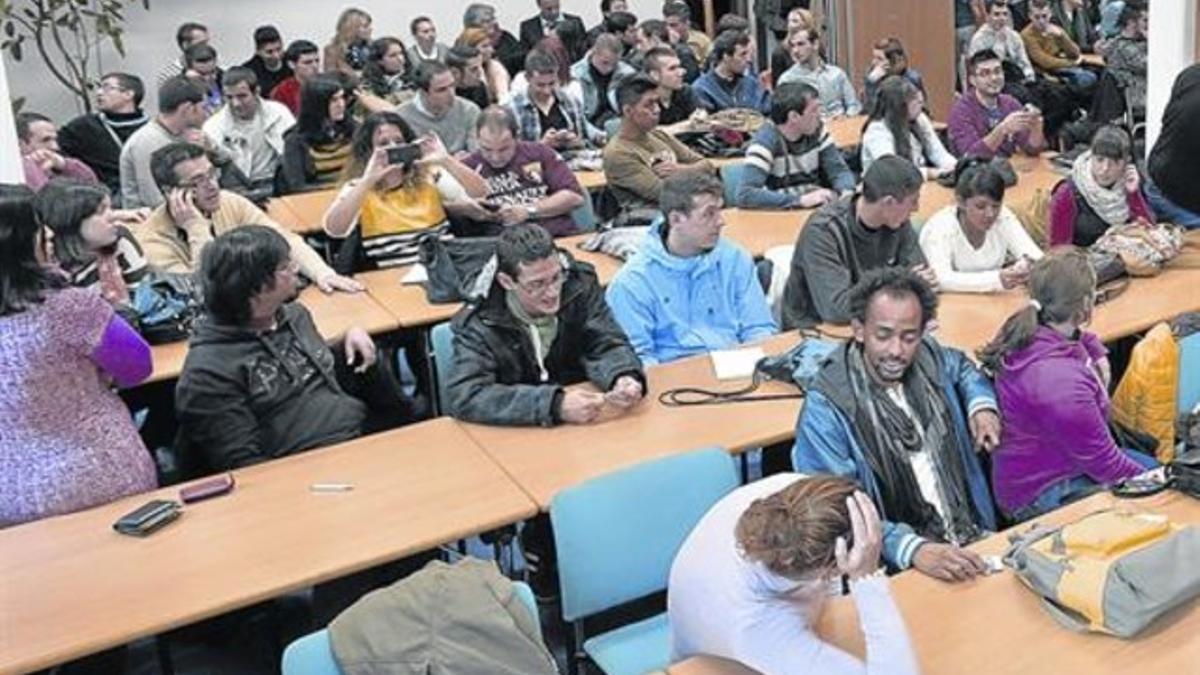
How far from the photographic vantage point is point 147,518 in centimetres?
293

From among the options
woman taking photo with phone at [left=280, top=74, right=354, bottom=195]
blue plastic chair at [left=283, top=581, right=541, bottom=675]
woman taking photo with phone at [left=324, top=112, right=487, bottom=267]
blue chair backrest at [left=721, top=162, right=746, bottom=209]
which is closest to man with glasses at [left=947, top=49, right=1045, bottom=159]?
blue chair backrest at [left=721, top=162, right=746, bottom=209]

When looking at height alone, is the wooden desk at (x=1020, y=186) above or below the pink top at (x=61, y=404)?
below

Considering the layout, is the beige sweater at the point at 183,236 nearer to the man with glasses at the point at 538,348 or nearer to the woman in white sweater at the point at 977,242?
the man with glasses at the point at 538,348

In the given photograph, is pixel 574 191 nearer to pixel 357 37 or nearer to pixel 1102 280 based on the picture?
pixel 1102 280

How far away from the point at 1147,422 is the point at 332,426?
231cm

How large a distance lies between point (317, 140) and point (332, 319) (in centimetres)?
228

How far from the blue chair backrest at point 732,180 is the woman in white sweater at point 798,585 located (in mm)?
3724

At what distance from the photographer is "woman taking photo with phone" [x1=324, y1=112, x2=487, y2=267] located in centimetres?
502

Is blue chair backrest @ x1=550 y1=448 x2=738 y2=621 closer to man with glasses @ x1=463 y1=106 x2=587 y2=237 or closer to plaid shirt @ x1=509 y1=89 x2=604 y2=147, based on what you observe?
man with glasses @ x1=463 y1=106 x2=587 y2=237

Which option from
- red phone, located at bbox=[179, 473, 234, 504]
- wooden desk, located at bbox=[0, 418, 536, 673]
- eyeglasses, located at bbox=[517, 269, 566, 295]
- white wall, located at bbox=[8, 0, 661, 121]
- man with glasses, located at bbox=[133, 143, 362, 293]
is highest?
white wall, located at bbox=[8, 0, 661, 121]

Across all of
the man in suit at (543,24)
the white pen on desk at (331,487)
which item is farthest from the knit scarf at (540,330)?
the man in suit at (543,24)

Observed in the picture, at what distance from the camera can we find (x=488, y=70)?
346 inches

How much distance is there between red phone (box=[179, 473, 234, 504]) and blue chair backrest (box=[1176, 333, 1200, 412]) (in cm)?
259

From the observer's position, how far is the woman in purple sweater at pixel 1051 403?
3104 millimetres
